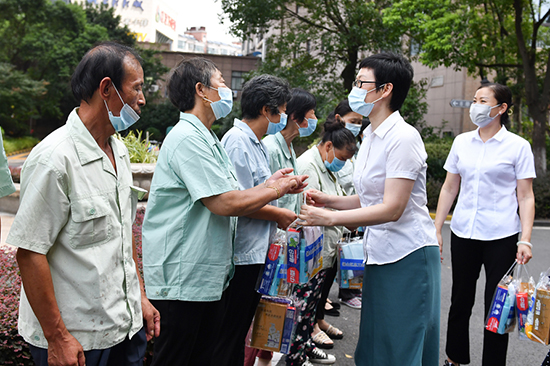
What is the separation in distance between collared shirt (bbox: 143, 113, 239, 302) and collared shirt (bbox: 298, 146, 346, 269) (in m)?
1.55

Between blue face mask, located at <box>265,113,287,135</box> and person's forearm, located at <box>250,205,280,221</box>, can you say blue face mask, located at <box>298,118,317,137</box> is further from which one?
person's forearm, located at <box>250,205,280,221</box>

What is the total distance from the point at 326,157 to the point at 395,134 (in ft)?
5.33

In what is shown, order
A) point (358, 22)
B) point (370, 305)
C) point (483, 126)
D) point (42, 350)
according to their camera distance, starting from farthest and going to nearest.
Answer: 1. point (358, 22)
2. point (483, 126)
3. point (370, 305)
4. point (42, 350)

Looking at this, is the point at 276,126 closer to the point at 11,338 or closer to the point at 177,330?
the point at 177,330

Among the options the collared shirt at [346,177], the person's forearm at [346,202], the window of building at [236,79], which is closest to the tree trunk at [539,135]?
the collared shirt at [346,177]

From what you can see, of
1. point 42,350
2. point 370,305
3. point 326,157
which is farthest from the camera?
point 326,157

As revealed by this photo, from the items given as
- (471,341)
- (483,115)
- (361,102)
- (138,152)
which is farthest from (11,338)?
(138,152)

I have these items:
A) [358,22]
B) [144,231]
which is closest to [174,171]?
[144,231]

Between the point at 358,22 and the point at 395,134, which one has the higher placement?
the point at 358,22

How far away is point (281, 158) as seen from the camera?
11.1 feet

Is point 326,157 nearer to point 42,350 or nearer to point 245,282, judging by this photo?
point 245,282

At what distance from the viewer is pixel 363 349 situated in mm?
2457

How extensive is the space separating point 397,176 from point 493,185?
152 cm

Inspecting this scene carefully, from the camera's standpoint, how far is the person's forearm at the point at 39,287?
156 centimetres
